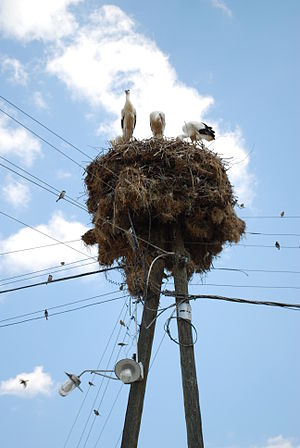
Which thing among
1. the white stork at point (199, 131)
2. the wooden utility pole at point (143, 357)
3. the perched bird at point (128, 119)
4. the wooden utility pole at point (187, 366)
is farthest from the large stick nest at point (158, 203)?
the perched bird at point (128, 119)

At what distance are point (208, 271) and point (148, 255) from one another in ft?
3.71

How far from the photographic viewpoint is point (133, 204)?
6.35 meters

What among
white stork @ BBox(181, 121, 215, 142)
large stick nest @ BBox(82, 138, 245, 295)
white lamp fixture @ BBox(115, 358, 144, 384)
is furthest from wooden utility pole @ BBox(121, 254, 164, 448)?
white stork @ BBox(181, 121, 215, 142)

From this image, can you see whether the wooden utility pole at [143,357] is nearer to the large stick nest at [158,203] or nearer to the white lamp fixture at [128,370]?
the large stick nest at [158,203]

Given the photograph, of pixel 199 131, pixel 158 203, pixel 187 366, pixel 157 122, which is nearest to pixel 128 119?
pixel 157 122

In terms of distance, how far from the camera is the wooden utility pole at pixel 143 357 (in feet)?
16.4

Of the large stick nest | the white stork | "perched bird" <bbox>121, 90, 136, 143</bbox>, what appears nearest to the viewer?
the large stick nest

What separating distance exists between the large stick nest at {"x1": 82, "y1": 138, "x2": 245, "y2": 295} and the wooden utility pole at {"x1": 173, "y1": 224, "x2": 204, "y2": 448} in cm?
38

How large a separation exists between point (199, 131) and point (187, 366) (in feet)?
15.7

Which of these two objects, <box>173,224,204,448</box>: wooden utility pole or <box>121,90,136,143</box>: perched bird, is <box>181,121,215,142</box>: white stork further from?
<box>173,224,204,448</box>: wooden utility pole

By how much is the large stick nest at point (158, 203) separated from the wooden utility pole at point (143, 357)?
8.4 inches

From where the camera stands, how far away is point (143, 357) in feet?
17.9

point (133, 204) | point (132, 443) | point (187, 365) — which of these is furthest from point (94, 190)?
point (132, 443)

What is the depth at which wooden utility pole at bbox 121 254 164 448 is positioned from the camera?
5.01 metres
